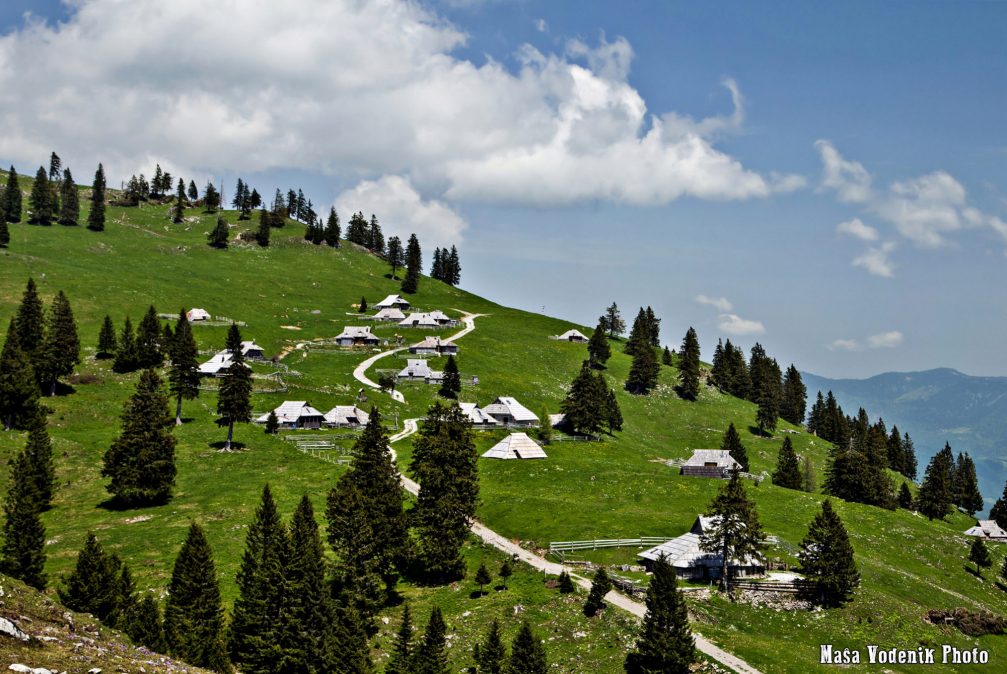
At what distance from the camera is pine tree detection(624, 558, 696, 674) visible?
43875 mm

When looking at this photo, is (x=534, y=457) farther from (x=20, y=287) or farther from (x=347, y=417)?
(x=20, y=287)

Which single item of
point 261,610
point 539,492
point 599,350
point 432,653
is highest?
point 599,350

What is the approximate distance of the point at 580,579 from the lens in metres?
59.6

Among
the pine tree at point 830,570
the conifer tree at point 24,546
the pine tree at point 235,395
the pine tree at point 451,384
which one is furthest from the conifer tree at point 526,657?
the pine tree at point 451,384

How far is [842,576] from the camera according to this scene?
2274 inches

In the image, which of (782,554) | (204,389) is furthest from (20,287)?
(782,554)

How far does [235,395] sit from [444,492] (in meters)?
44.0

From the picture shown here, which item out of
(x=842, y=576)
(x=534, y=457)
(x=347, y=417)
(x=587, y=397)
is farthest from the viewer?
(x=587, y=397)

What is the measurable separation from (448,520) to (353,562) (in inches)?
444

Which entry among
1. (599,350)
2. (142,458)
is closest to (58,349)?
(142,458)

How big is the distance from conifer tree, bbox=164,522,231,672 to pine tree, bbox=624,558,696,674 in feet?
84.2

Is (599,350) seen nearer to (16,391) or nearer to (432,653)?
(16,391)

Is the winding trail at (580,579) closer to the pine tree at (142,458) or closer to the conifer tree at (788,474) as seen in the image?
the pine tree at (142,458)

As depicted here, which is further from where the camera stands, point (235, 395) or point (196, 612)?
point (235, 395)
